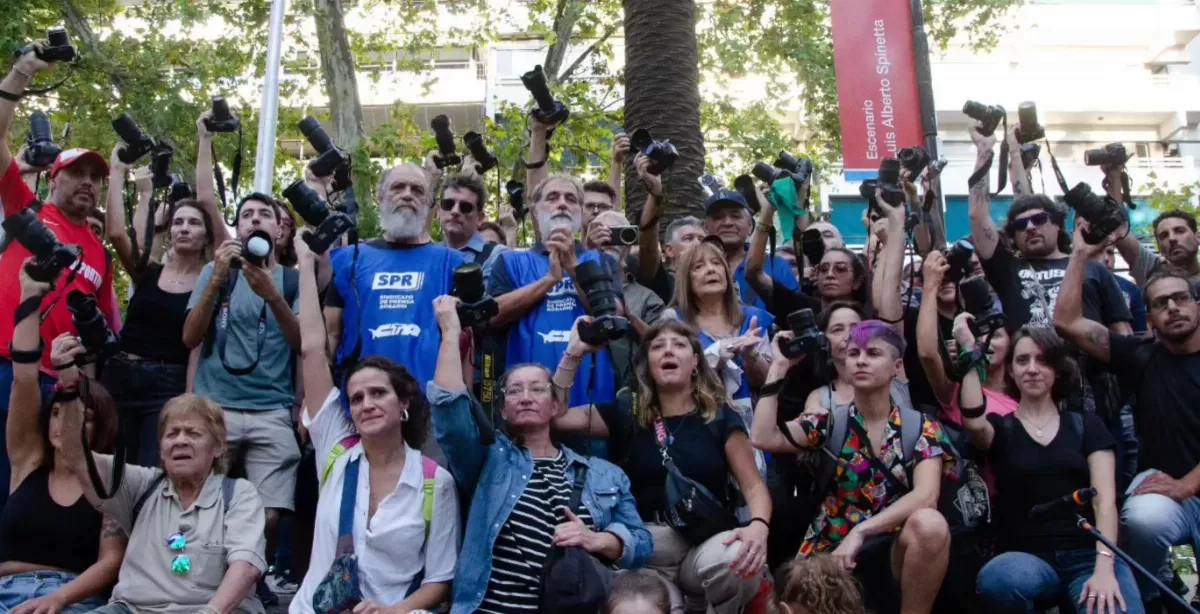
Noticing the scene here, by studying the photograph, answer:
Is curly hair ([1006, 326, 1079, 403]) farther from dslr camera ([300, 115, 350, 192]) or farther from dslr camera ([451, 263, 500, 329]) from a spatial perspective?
dslr camera ([300, 115, 350, 192])

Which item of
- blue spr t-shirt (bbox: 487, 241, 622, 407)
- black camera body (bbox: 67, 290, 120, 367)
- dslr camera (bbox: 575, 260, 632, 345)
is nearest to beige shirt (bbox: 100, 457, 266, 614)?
black camera body (bbox: 67, 290, 120, 367)

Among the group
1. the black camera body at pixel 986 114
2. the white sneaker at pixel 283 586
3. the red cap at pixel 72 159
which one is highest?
the red cap at pixel 72 159

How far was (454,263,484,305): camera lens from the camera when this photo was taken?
4.64 meters

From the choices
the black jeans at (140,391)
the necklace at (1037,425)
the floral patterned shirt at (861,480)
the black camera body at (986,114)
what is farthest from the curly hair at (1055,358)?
the black jeans at (140,391)

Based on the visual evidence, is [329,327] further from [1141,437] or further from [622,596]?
[1141,437]

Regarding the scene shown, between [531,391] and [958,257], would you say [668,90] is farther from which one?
[531,391]

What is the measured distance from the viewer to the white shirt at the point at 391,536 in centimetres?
443

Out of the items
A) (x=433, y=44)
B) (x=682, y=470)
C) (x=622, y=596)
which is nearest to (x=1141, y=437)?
(x=682, y=470)

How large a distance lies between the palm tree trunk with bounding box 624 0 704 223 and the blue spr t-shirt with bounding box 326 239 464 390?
2.41m

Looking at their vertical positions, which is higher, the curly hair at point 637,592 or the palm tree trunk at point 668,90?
the palm tree trunk at point 668,90

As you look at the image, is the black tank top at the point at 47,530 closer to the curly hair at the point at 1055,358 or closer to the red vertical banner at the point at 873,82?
the curly hair at the point at 1055,358

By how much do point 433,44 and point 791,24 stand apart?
18.8ft

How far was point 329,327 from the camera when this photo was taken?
5332 millimetres

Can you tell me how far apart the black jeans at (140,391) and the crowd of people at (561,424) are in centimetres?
1
